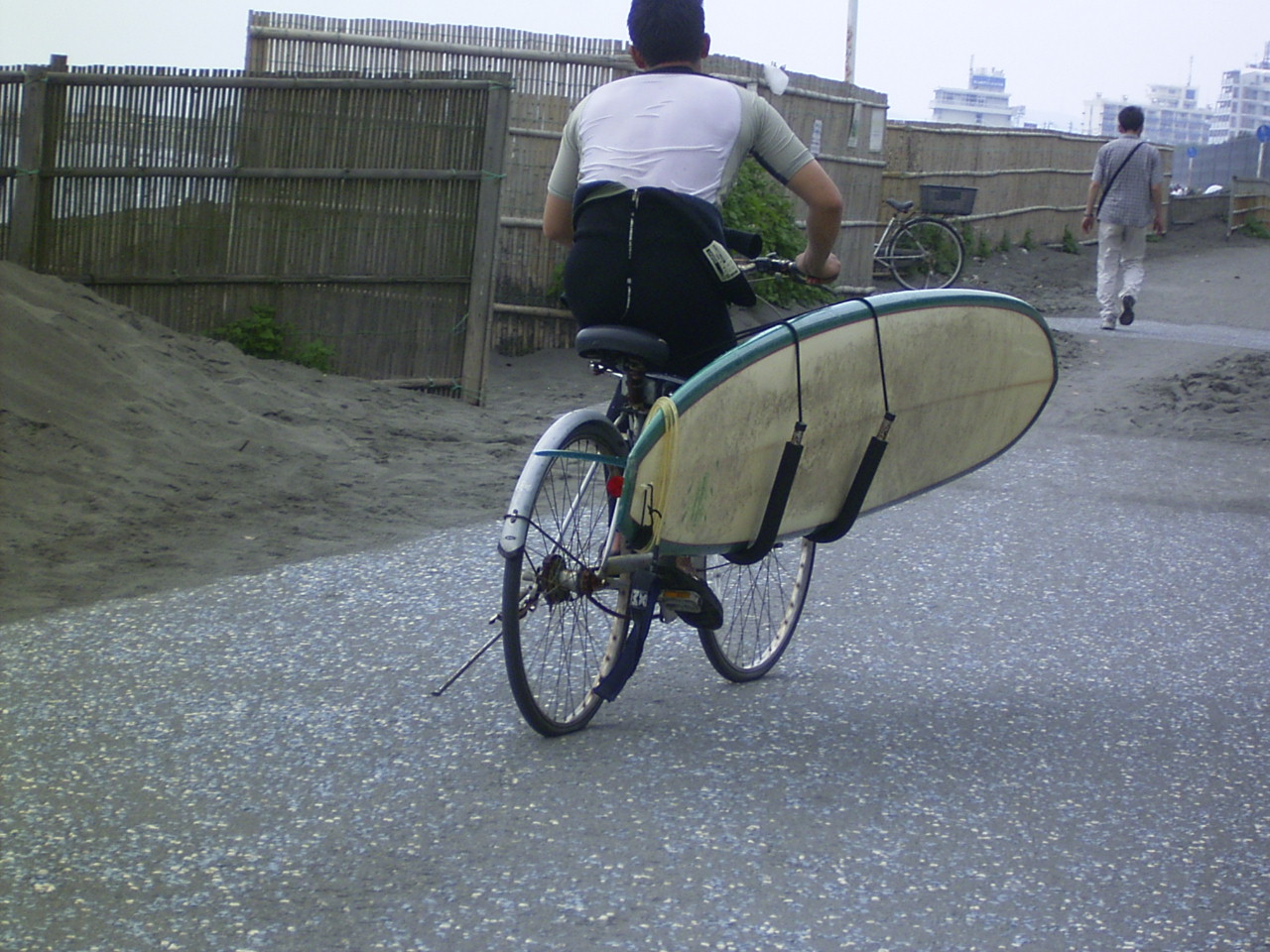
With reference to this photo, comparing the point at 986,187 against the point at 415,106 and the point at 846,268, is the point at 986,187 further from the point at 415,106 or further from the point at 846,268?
the point at 415,106

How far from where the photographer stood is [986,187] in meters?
23.4

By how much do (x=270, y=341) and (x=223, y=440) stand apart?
2253 mm

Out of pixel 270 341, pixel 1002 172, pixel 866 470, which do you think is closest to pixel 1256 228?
pixel 1002 172

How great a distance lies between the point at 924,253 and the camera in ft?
61.2

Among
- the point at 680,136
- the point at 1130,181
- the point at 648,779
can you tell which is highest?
the point at 1130,181

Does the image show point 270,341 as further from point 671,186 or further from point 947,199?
point 947,199

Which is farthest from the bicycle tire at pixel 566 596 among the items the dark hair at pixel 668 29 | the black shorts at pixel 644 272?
the dark hair at pixel 668 29

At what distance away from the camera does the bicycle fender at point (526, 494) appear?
3.62 metres

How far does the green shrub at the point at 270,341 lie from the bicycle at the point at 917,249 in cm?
1009

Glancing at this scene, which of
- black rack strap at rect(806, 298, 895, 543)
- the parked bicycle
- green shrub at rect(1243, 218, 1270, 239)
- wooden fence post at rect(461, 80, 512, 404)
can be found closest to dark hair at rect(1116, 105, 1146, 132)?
the parked bicycle

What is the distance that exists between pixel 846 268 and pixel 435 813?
14.5m

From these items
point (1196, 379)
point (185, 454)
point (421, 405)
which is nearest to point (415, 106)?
point (421, 405)

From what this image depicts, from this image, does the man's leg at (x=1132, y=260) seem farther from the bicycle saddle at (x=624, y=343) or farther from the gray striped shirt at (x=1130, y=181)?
the bicycle saddle at (x=624, y=343)

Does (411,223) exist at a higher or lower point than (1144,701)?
higher
